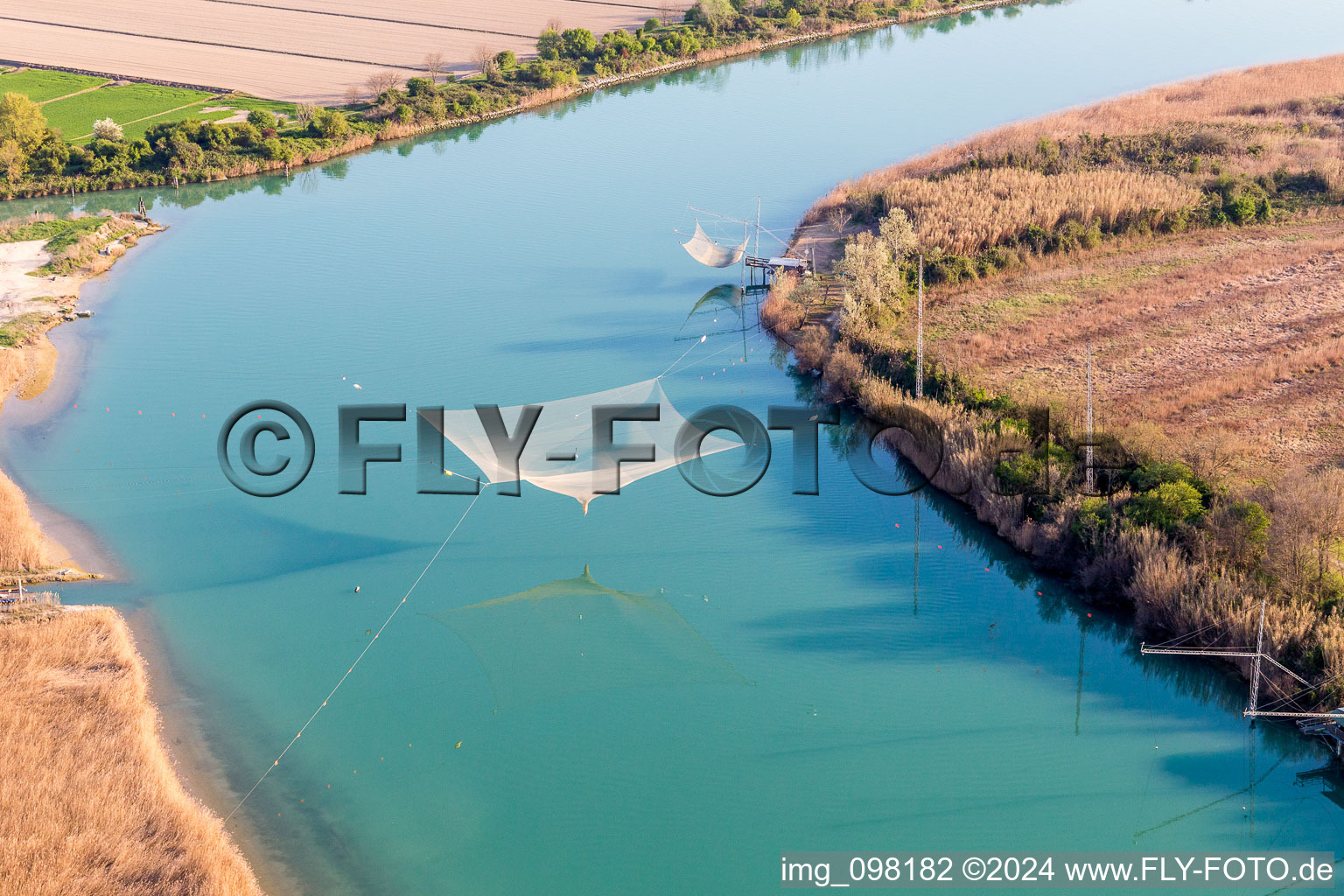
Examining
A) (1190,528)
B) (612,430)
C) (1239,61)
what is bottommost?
(1190,528)

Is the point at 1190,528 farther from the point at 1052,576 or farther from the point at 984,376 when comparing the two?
Answer: the point at 984,376

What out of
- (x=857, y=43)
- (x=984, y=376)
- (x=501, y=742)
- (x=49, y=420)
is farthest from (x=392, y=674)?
(x=857, y=43)

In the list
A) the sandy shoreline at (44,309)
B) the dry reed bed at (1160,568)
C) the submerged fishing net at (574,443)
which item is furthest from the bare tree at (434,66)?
the dry reed bed at (1160,568)

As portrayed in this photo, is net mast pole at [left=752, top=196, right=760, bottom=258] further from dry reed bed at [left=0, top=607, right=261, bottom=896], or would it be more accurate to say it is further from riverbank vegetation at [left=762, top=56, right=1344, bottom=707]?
dry reed bed at [left=0, top=607, right=261, bottom=896]

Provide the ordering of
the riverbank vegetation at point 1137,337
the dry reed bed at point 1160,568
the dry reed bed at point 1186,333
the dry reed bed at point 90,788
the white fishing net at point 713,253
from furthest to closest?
the white fishing net at point 713,253
the dry reed bed at point 1186,333
the riverbank vegetation at point 1137,337
the dry reed bed at point 1160,568
the dry reed bed at point 90,788

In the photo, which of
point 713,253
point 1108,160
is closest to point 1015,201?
point 1108,160

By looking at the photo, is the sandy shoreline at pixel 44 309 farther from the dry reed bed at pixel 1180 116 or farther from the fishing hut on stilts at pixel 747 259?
the dry reed bed at pixel 1180 116

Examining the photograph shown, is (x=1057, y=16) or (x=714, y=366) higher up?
(x=1057, y=16)
